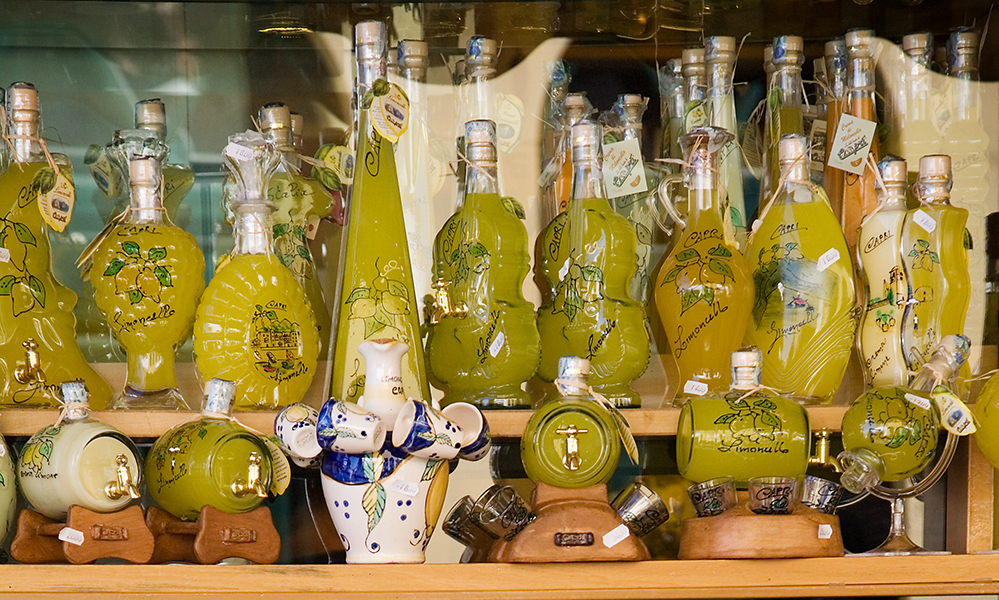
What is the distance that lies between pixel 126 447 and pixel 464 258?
386 millimetres

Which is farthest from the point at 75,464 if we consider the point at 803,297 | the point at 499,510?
the point at 803,297

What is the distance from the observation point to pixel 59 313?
115 cm

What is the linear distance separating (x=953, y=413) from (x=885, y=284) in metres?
0.16

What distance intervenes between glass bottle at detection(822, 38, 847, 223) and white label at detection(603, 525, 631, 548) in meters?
0.48

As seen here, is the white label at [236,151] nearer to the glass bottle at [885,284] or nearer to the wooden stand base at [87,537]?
the wooden stand base at [87,537]

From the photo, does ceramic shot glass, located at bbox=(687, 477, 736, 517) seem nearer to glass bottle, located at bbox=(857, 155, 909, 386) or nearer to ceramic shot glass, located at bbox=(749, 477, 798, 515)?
ceramic shot glass, located at bbox=(749, 477, 798, 515)

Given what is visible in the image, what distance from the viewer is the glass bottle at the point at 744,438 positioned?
105 centimetres

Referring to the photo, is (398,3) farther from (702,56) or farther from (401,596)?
(401,596)

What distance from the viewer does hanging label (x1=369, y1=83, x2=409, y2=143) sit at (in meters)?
1.11

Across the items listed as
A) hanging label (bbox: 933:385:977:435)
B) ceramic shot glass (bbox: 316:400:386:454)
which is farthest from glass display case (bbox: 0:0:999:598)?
ceramic shot glass (bbox: 316:400:386:454)

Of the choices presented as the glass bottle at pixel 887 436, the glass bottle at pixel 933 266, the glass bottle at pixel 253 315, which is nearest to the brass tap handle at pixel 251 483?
the glass bottle at pixel 253 315

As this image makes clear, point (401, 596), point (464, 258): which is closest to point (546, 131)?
point (464, 258)

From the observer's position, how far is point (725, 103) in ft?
4.26

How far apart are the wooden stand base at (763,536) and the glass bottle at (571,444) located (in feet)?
0.37
